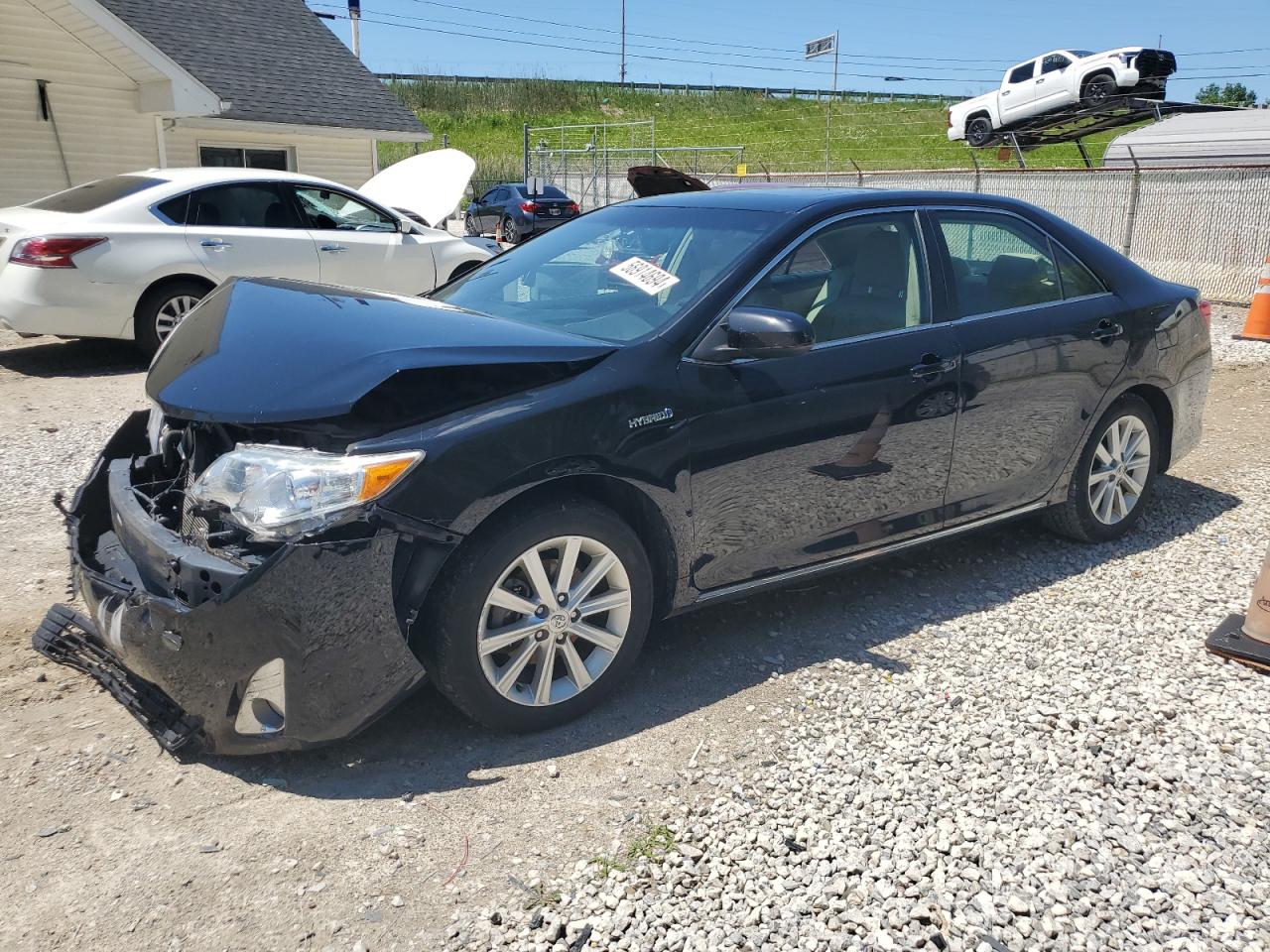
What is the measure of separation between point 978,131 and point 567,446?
93.2 ft

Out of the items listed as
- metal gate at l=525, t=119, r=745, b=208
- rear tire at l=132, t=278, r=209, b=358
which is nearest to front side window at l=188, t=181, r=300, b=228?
rear tire at l=132, t=278, r=209, b=358

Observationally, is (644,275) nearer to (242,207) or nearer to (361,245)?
(242,207)

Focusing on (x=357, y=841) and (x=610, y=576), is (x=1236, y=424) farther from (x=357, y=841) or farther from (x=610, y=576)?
(x=357, y=841)

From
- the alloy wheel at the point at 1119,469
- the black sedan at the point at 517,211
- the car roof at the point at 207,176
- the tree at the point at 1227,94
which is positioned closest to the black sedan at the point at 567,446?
the alloy wheel at the point at 1119,469

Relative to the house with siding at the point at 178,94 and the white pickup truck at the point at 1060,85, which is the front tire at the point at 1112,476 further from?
the white pickup truck at the point at 1060,85

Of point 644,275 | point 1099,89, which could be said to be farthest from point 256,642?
point 1099,89

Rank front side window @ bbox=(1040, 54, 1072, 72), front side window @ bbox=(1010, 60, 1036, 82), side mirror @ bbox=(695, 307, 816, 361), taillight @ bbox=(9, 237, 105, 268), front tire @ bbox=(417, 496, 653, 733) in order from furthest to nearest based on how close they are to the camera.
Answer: front side window @ bbox=(1010, 60, 1036, 82), front side window @ bbox=(1040, 54, 1072, 72), taillight @ bbox=(9, 237, 105, 268), side mirror @ bbox=(695, 307, 816, 361), front tire @ bbox=(417, 496, 653, 733)

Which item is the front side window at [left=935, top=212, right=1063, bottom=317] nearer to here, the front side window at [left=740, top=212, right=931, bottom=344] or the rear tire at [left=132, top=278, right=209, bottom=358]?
the front side window at [left=740, top=212, right=931, bottom=344]

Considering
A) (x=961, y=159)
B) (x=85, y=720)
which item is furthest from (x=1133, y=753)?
(x=961, y=159)

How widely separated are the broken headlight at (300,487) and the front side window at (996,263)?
255cm

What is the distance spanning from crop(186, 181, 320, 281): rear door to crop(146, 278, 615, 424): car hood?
18.2ft

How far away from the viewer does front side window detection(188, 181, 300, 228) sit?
8.73 metres

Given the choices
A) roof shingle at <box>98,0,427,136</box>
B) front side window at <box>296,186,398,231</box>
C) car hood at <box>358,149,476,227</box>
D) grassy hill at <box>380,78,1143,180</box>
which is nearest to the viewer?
front side window at <box>296,186,398,231</box>

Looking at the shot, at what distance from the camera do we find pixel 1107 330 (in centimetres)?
458
